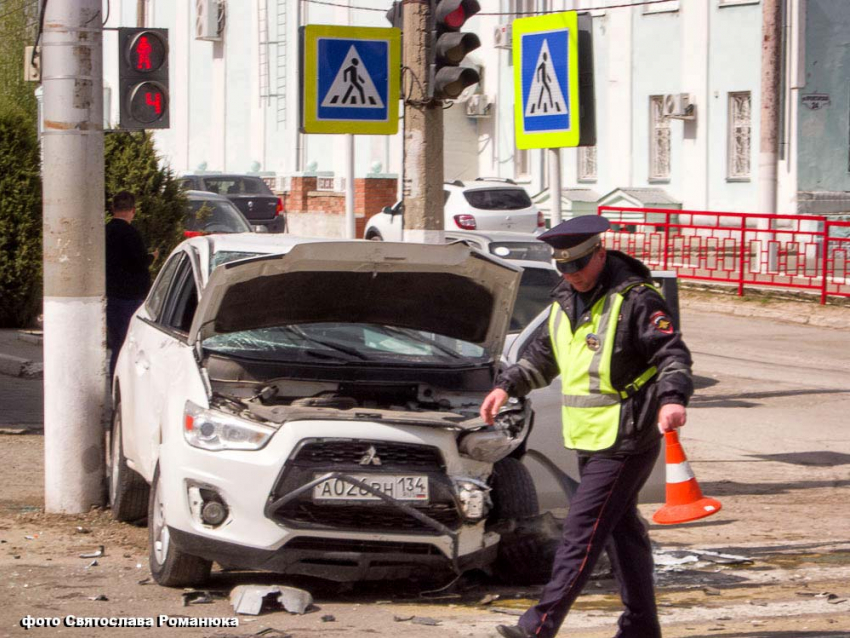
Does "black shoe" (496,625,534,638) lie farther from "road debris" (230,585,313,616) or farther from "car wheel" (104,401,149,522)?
"car wheel" (104,401,149,522)

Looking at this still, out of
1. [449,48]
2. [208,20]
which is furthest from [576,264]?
[208,20]

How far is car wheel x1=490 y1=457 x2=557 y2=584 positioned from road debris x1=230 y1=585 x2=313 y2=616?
960 mm

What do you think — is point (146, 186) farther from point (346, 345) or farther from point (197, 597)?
point (197, 597)

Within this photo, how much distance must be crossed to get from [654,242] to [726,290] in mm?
1479

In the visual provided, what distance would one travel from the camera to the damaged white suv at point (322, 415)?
6133 millimetres

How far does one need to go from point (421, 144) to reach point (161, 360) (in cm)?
333

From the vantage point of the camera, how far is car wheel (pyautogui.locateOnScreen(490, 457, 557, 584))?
662 centimetres

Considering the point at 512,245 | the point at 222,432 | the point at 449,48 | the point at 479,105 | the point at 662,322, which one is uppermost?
the point at 479,105

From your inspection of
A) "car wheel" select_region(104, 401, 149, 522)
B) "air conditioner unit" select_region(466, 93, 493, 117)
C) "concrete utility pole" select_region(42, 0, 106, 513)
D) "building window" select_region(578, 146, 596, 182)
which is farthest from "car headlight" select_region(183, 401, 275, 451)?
"air conditioner unit" select_region(466, 93, 493, 117)

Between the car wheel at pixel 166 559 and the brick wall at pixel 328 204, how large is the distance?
27.6m

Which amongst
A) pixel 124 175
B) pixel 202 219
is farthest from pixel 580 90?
pixel 202 219

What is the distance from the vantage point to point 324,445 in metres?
6.16

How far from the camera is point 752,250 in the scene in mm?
21359

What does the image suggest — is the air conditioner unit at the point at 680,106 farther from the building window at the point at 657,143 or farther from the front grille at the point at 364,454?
the front grille at the point at 364,454
